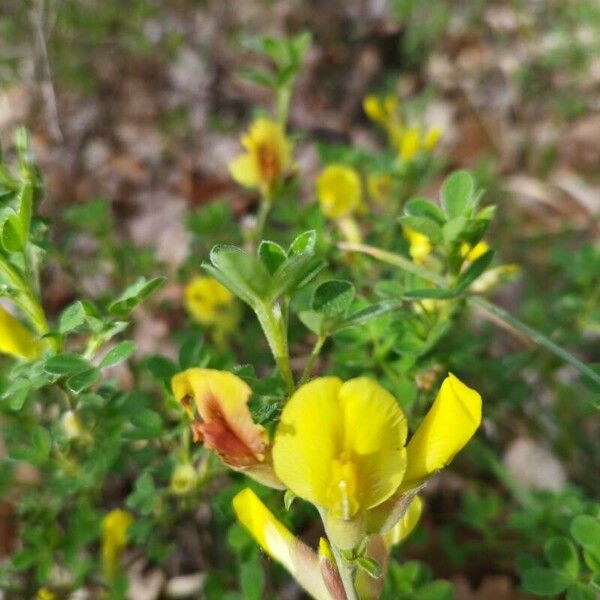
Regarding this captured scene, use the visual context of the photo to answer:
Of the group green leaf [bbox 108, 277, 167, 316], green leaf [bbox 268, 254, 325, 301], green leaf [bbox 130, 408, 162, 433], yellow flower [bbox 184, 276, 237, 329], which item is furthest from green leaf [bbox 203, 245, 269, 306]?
yellow flower [bbox 184, 276, 237, 329]

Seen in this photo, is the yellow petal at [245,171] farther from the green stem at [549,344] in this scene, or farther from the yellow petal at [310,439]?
the yellow petal at [310,439]

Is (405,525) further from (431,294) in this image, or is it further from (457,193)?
(457,193)

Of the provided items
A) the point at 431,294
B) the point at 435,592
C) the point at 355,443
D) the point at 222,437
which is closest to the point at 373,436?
the point at 355,443

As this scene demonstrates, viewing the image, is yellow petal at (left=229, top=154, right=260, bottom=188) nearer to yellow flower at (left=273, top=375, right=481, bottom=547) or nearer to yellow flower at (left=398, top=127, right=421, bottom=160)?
yellow flower at (left=398, top=127, right=421, bottom=160)

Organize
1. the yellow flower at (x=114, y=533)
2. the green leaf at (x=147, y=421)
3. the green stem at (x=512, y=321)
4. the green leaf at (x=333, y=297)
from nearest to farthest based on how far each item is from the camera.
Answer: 1. the green leaf at (x=333, y=297)
2. the green stem at (x=512, y=321)
3. the green leaf at (x=147, y=421)
4. the yellow flower at (x=114, y=533)

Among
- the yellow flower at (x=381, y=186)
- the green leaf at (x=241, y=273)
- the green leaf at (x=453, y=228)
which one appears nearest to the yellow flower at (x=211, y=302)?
the yellow flower at (x=381, y=186)

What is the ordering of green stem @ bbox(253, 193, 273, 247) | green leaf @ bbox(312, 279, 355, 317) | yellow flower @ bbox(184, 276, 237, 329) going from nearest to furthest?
green leaf @ bbox(312, 279, 355, 317)
green stem @ bbox(253, 193, 273, 247)
yellow flower @ bbox(184, 276, 237, 329)

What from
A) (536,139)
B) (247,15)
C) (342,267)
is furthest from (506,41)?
(342,267)
